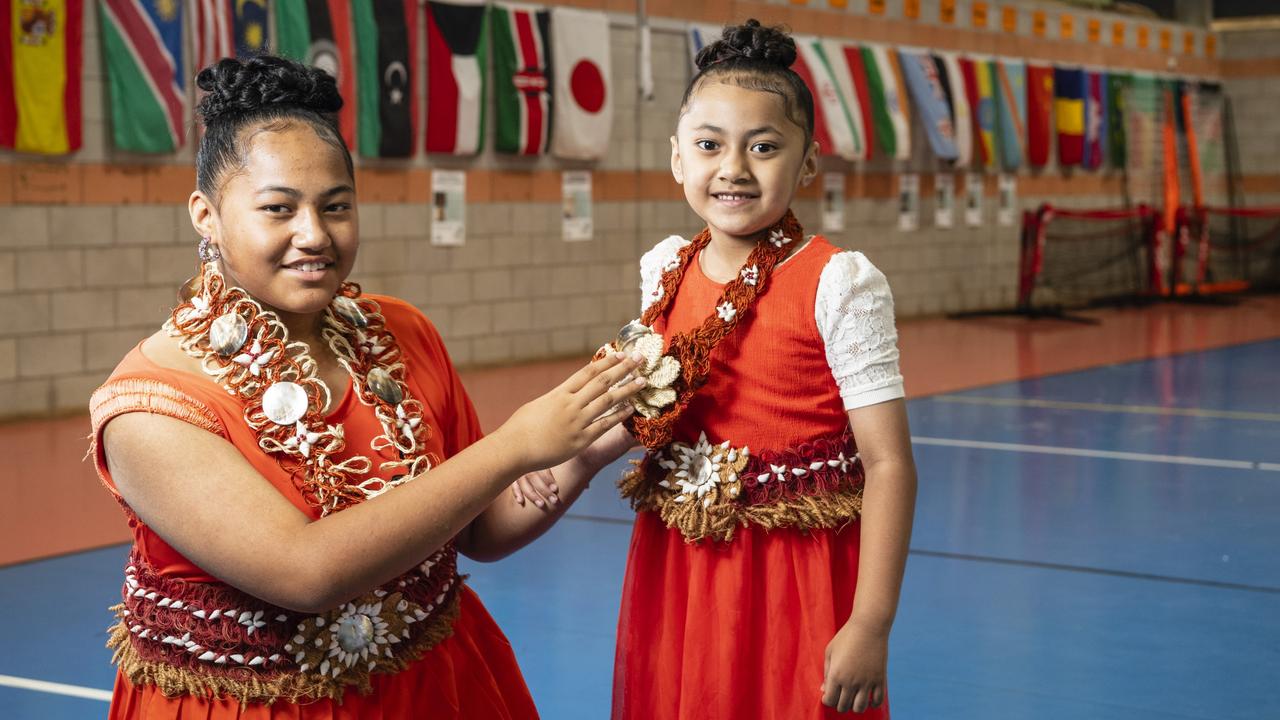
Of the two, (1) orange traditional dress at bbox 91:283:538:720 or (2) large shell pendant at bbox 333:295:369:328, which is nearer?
(1) orange traditional dress at bbox 91:283:538:720

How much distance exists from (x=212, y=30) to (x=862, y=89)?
5.83 m

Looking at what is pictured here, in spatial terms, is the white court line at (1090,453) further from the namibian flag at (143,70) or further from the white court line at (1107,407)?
the namibian flag at (143,70)

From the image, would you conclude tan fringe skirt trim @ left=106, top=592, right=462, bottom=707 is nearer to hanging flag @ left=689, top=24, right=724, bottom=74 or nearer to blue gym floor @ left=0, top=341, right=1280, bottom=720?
blue gym floor @ left=0, top=341, right=1280, bottom=720

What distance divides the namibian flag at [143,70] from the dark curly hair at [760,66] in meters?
5.87

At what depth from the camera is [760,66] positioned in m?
1.86

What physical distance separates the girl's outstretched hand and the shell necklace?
0.48 feet

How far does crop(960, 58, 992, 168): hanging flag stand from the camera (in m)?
12.9

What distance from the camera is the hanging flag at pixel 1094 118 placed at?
14.4 meters

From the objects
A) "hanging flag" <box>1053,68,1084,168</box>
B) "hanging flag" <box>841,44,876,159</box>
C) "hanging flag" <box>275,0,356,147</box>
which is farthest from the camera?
"hanging flag" <box>1053,68,1084,168</box>

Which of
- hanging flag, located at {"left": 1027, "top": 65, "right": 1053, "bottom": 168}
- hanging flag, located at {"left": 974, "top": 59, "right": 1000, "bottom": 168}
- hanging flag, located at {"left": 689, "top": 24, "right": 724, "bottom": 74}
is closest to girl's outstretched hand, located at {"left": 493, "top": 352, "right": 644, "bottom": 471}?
hanging flag, located at {"left": 689, "top": 24, "right": 724, "bottom": 74}

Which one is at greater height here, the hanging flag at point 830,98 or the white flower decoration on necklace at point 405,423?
the hanging flag at point 830,98

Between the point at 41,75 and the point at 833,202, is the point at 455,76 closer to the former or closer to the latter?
the point at 41,75

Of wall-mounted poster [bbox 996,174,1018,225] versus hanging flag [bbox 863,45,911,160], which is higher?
hanging flag [bbox 863,45,911,160]

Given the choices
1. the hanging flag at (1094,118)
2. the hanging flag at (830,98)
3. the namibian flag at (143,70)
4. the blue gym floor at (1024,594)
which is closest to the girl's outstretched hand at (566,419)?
the blue gym floor at (1024,594)
